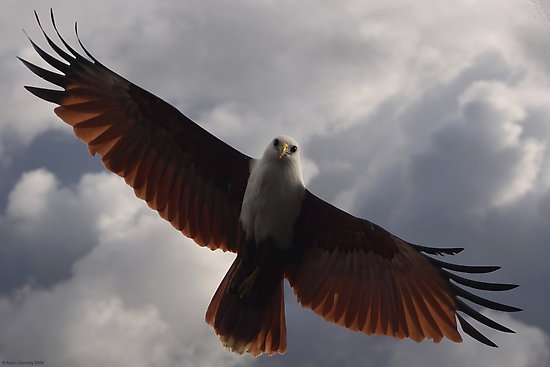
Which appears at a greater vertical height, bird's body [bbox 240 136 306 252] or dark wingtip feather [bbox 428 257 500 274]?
bird's body [bbox 240 136 306 252]

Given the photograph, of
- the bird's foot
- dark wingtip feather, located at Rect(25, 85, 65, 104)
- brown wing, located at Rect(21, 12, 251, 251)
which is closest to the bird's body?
the bird's foot

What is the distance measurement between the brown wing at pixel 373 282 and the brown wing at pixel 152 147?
1103 mm

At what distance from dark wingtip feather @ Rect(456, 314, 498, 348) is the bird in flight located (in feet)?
0.06

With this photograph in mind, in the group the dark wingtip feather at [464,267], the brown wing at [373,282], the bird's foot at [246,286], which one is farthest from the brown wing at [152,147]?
the dark wingtip feather at [464,267]

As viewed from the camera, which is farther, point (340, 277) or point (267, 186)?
point (340, 277)

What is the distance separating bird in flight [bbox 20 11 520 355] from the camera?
877 cm

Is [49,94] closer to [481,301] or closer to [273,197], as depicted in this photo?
[273,197]

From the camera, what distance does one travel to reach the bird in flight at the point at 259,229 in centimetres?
877

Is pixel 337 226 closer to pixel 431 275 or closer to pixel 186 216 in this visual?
pixel 431 275

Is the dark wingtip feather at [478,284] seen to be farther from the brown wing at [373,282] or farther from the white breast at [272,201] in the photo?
the white breast at [272,201]

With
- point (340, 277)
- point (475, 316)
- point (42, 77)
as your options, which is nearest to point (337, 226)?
point (340, 277)

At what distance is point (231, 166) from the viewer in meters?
9.44

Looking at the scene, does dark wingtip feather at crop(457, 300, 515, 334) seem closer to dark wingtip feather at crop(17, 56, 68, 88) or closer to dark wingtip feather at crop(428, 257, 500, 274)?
dark wingtip feather at crop(428, 257, 500, 274)

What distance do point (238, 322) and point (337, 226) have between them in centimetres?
168
